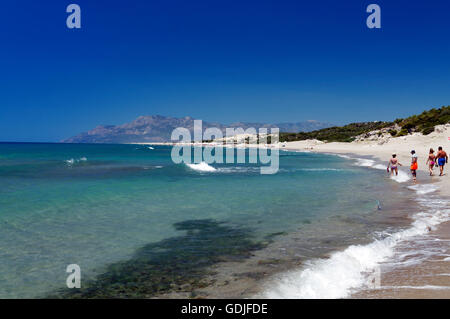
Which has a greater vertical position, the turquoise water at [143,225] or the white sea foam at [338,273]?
the white sea foam at [338,273]

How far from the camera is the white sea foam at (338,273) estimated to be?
6.40m

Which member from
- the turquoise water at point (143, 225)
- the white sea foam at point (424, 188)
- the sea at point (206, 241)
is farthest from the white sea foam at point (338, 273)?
the white sea foam at point (424, 188)

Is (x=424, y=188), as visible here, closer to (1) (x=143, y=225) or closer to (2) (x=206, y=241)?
(2) (x=206, y=241)

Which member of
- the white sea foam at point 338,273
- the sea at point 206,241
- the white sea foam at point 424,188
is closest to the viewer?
the white sea foam at point 338,273

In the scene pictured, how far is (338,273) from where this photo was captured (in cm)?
725

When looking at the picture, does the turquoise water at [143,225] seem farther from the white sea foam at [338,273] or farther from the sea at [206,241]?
the white sea foam at [338,273]

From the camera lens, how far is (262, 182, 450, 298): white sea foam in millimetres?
6398

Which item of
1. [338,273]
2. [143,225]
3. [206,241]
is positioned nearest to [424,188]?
[338,273]

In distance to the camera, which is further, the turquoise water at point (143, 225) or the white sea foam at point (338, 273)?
the turquoise water at point (143, 225)
